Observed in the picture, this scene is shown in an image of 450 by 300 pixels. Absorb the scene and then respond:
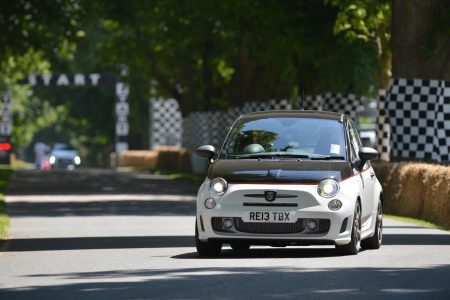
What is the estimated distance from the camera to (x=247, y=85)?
5384cm

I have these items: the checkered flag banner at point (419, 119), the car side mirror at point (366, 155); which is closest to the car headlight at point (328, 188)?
the car side mirror at point (366, 155)

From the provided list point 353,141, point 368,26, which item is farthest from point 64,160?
point 353,141

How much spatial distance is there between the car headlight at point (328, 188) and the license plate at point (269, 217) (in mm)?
389

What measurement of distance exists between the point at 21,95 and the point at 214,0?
49.4 m

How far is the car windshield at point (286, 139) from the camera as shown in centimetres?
1742

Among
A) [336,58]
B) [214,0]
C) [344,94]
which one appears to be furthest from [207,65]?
[336,58]

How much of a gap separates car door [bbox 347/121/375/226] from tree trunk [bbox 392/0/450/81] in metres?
12.3

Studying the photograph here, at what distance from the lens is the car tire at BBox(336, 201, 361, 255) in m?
16.9

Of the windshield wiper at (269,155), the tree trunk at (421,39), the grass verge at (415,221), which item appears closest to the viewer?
the windshield wiper at (269,155)

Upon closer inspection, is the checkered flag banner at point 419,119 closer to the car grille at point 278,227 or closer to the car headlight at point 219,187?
the car grille at point 278,227

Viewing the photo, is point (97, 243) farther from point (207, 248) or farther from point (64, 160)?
point (64, 160)

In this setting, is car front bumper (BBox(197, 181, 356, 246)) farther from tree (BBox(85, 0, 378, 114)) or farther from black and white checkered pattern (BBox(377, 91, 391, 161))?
tree (BBox(85, 0, 378, 114))

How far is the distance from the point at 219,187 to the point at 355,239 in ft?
5.32

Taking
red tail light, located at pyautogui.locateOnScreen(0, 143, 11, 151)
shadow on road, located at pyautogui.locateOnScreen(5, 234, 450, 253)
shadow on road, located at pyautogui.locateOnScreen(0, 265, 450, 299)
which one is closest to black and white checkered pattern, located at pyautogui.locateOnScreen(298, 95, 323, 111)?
shadow on road, located at pyautogui.locateOnScreen(5, 234, 450, 253)
